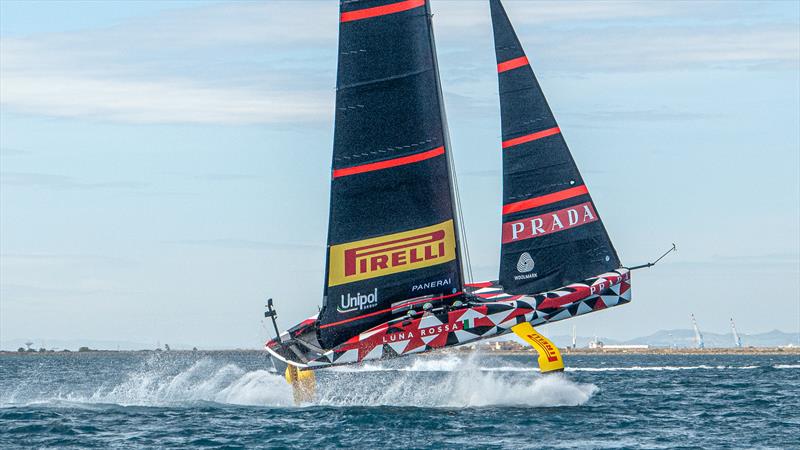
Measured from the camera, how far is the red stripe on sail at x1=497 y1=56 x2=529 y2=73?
32.9 meters

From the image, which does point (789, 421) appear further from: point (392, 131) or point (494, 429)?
point (392, 131)

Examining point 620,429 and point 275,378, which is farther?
point 275,378

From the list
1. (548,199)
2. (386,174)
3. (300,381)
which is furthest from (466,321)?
(300,381)

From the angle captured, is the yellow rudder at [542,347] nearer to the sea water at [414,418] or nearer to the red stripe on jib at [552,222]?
the sea water at [414,418]

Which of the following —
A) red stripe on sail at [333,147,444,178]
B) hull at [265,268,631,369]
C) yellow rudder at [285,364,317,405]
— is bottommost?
yellow rudder at [285,364,317,405]

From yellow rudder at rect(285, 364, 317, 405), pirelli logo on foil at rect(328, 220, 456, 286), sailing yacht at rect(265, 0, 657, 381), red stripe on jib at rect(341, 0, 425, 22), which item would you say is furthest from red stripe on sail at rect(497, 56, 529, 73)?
yellow rudder at rect(285, 364, 317, 405)

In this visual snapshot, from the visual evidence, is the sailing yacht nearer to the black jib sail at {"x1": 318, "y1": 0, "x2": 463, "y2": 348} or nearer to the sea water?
the black jib sail at {"x1": 318, "y1": 0, "x2": 463, "y2": 348}

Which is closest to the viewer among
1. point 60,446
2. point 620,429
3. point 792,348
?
point 60,446

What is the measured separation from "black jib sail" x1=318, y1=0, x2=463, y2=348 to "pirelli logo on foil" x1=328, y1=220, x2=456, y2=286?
3 centimetres

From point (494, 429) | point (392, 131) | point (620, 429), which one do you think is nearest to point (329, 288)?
point (392, 131)

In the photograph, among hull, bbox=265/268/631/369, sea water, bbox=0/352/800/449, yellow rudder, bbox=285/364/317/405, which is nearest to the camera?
sea water, bbox=0/352/800/449

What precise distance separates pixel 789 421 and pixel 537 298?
7084 millimetres

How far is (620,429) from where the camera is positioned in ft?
90.9

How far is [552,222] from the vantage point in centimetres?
3209
